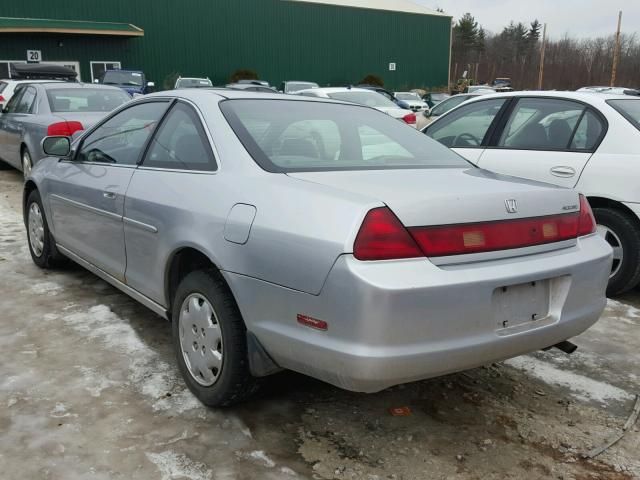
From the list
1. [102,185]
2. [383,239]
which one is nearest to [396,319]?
[383,239]

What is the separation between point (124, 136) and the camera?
3.85 meters

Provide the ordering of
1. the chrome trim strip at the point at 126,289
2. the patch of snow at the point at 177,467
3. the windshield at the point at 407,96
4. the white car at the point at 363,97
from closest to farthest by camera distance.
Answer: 1. the patch of snow at the point at 177,467
2. the chrome trim strip at the point at 126,289
3. the white car at the point at 363,97
4. the windshield at the point at 407,96

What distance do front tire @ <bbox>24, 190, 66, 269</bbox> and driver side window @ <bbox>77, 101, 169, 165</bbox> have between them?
906mm

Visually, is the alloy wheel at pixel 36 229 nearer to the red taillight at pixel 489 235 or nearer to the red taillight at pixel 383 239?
the red taillight at pixel 383 239

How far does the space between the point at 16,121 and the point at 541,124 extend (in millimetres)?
7050

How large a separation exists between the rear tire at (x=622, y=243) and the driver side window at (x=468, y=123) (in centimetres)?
129

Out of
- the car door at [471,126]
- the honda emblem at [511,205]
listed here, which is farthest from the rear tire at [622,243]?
the honda emblem at [511,205]

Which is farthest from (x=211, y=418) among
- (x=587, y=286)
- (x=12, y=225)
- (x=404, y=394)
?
(x=12, y=225)

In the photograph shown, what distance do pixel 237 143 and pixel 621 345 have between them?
2.61 metres

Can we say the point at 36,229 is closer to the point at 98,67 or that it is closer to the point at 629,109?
the point at 629,109

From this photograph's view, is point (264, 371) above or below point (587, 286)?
below

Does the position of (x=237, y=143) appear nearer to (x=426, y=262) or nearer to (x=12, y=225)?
(x=426, y=262)

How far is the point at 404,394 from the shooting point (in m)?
3.11

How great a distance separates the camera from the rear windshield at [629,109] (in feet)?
15.1
